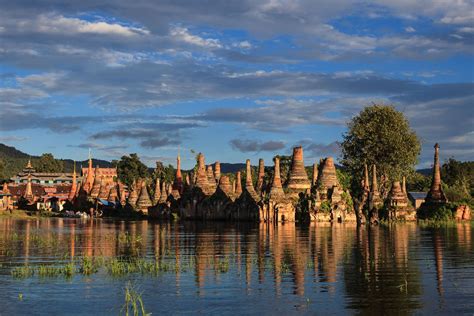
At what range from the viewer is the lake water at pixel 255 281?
1942 cm

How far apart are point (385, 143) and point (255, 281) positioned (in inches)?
2855

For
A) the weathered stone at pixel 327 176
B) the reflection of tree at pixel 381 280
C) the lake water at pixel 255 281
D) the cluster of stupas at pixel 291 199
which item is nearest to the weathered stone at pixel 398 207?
the cluster of stupas at pixel 291 199

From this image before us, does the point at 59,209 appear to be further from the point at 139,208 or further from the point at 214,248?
the point at 214,248

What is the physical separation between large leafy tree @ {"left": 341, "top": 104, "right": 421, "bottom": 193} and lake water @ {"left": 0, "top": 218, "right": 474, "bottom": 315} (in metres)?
55.2

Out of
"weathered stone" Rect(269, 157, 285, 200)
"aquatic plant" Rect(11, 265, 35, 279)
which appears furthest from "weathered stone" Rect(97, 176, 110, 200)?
"aquatic plant" Rect(11, 265, 35, 279)

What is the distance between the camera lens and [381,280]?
24250 millimetres

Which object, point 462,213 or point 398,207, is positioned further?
point 462,213

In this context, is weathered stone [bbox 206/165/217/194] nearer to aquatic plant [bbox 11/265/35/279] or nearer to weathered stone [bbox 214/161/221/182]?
weathered stone [bbox 214/161/221/182]

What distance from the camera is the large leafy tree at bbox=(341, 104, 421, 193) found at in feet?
307

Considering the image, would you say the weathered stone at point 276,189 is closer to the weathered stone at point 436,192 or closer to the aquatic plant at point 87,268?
the weathered stone at point 436,192

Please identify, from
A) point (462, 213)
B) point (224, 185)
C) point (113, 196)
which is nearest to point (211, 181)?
point (224, 185)

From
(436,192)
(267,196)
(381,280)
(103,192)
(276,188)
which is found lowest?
(381,280)

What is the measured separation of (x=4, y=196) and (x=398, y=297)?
354ft

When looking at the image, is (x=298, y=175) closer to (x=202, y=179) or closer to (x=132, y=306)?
(x=202, y=179)
